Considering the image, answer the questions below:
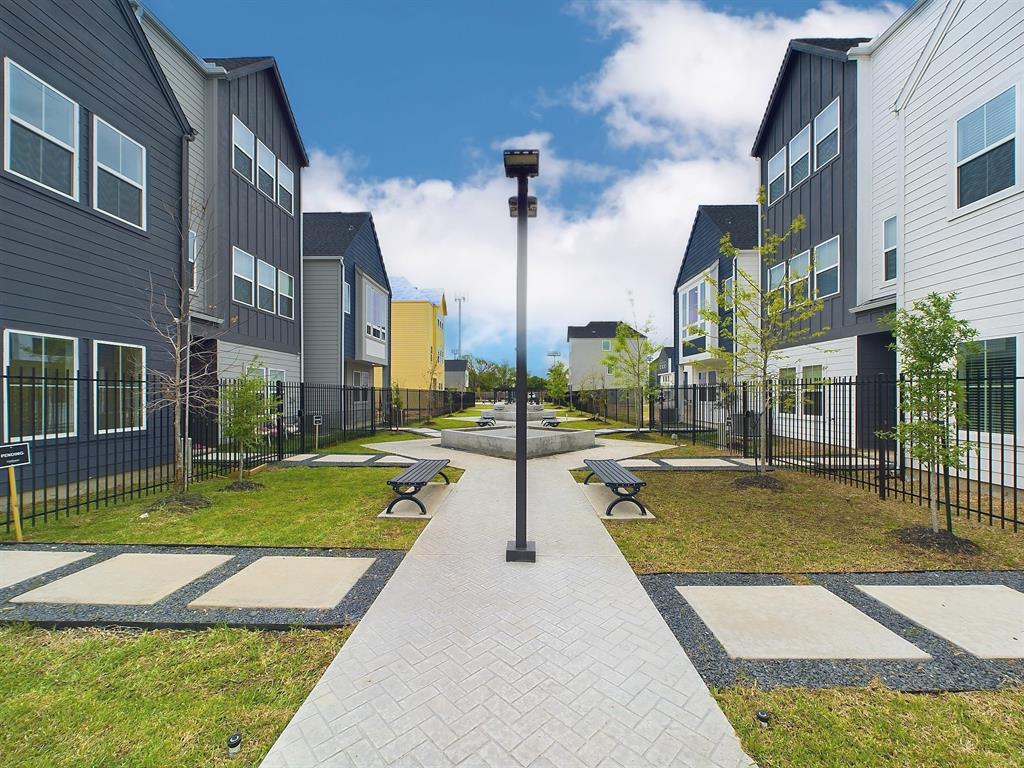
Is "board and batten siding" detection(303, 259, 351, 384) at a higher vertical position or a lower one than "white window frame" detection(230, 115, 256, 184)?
lower

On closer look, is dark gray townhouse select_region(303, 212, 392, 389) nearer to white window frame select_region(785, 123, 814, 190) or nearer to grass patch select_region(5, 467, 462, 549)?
grass patch select_region(5, 467, 462, 549)

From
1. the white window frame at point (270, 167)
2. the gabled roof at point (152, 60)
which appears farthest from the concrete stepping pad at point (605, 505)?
the white window frame at point (270, 167)

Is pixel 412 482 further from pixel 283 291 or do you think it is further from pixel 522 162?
pixel 283 291

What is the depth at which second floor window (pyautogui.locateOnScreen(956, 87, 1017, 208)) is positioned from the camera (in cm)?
796

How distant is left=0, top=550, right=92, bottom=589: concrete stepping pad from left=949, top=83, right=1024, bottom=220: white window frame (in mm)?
14952

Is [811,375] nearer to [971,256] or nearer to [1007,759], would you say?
[971,256]

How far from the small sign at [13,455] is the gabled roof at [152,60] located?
9866mm

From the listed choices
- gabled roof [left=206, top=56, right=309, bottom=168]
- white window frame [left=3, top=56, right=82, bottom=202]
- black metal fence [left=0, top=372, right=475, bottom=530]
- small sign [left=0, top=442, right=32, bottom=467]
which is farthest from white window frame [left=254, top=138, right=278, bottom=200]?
small sign [left=0, top=442, right=32, bottom=467]

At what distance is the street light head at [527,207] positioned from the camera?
17.3 ft

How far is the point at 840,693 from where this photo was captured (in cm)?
290

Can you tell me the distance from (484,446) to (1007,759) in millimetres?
11676

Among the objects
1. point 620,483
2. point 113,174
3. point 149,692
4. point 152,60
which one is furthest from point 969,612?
point 152,60

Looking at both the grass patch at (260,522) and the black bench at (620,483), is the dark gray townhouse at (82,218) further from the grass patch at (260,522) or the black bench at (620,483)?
the black bench at (620,483)

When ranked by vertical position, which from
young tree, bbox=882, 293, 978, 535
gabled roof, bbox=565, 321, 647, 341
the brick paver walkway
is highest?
gabled roof, bbox=565, 321, 647, 341
